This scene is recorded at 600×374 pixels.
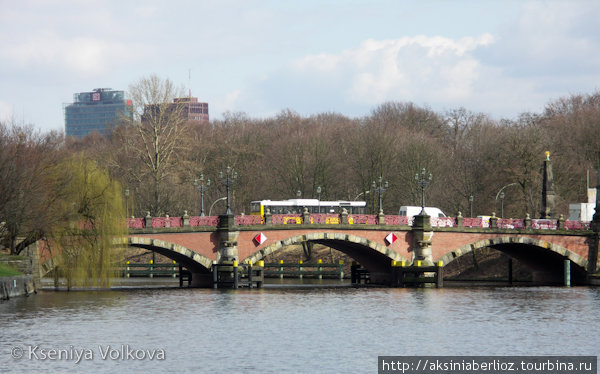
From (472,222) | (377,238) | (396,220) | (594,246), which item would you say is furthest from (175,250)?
(594,246)

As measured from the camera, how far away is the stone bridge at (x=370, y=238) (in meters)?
72.4

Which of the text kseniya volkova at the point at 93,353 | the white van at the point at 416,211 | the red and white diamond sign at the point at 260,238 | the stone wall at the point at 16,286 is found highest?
the white van at the point at 416,211

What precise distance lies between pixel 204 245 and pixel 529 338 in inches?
1221

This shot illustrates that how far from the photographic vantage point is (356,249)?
82812 millimetres

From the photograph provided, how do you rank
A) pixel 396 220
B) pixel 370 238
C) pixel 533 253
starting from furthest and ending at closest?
1. pixel 533 253
2. pixel 396 220
3. pixel 370 238

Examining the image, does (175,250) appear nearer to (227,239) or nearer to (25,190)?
(227,239)

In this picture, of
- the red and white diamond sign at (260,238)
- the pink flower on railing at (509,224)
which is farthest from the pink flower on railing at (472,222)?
the red and white diamond sign at (260,238)

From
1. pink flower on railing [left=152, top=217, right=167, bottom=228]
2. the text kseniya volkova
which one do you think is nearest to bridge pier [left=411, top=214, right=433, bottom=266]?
pink flower on railing [left=152, top=217, right=167, bottom=228]

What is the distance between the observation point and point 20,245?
6425 cm

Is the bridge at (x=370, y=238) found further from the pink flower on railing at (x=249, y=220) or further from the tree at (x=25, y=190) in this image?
the tree at (x=25, y=190)

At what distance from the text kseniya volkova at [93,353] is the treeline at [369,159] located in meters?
45.2

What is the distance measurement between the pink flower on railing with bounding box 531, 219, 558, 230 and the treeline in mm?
14629

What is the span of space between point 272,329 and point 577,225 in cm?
4100

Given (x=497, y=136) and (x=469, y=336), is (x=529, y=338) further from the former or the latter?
(x=497, y=136)
